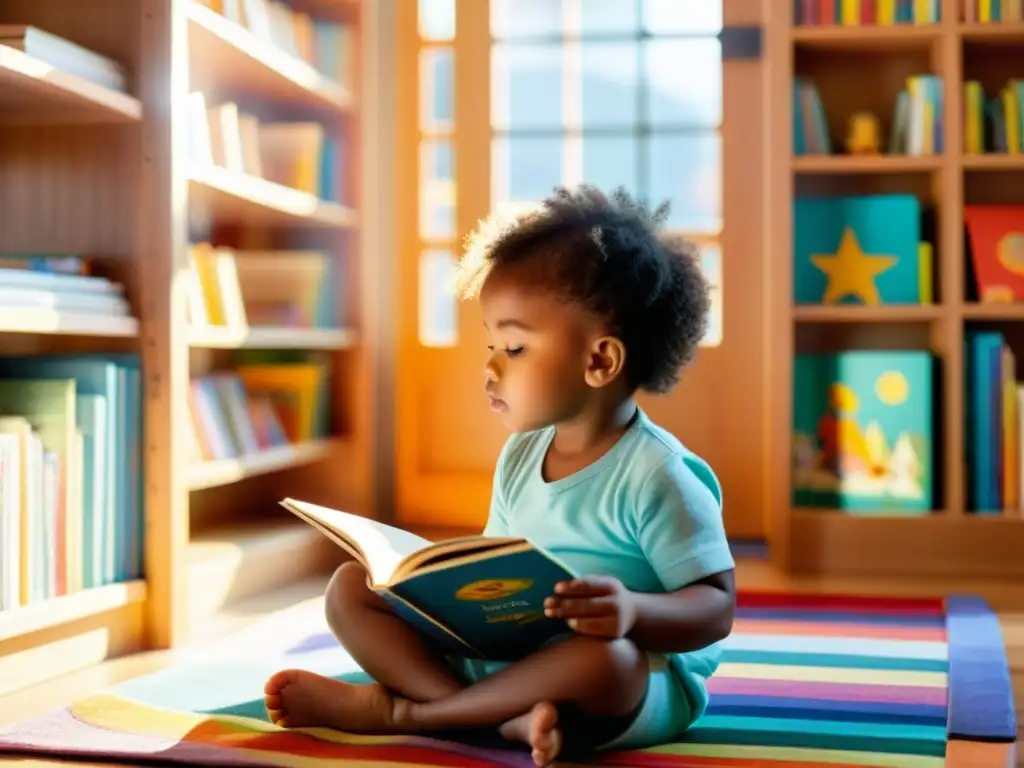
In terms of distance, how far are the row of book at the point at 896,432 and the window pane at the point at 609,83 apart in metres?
0.76

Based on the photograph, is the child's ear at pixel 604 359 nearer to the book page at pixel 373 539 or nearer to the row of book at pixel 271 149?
the book page at pixel 373 539

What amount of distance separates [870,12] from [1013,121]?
360 millimetres

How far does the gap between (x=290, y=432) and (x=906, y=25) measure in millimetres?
1495

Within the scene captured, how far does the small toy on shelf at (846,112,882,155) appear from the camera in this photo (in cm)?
268

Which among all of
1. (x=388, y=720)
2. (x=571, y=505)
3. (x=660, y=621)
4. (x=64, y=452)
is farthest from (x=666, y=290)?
(x=64, y=452)

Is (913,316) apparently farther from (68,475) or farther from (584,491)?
(68,475)

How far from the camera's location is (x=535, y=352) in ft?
4.52

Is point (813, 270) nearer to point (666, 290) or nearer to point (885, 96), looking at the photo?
point (885, 96)

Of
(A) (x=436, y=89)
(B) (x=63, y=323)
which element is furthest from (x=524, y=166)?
(B) (x=63, y=323)

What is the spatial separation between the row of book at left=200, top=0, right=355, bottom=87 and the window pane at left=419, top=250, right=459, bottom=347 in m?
0.47

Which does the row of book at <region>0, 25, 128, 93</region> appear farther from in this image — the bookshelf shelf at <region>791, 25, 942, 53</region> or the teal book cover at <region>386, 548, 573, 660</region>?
the bookshelf shelf at <region>791, 25, 942, 53</region>

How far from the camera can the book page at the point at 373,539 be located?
1232 millimetres

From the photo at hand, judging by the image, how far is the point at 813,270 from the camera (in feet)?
8.96

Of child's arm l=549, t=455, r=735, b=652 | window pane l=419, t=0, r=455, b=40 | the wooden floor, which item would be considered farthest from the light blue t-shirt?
window pane l=419, t=0, r=455, b=40
